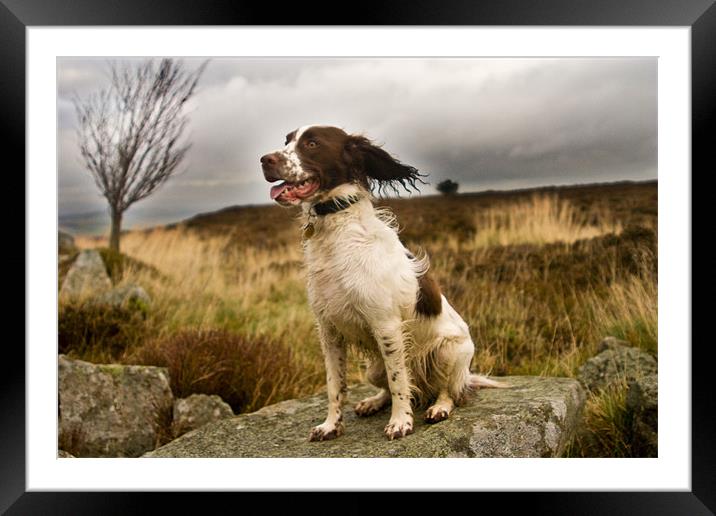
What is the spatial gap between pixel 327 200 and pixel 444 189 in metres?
1.86

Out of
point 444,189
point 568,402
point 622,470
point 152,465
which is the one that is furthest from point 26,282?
point 622,470

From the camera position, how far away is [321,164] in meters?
4.47

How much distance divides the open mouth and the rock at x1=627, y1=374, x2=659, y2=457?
2893 mm

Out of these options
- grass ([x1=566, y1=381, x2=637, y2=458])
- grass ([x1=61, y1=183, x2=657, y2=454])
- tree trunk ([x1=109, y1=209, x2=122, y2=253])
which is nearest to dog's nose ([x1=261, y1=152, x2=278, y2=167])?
grass ([x1=61, y1=183, x2=657, y2=454])

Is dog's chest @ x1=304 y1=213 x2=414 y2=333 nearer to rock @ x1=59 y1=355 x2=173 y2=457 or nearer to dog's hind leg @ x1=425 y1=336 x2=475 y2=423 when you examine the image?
dog's hind leg @ x1=425 y1=336 x2=475 y2=423

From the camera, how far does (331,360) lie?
4730 millimetres

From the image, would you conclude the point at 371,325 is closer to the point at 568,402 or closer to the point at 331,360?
the point at 331,360

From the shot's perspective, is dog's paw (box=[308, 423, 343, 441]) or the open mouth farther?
dog's paw (box=[308, 423, 343, 441])

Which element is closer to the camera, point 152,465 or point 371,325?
point 371,325

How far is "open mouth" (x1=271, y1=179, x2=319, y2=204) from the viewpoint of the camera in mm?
4434

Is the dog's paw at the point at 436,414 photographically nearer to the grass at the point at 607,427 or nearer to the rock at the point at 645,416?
the grass at the point at 607,427

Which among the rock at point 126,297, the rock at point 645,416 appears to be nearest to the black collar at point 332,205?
the rock at point 645,416

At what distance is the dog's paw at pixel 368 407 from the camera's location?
502 cm

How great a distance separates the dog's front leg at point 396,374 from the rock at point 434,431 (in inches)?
3.2
